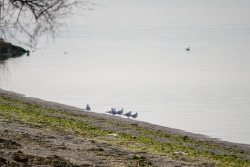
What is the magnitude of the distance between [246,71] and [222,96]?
497 inches

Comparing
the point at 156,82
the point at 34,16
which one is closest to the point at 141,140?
the point at 34,16

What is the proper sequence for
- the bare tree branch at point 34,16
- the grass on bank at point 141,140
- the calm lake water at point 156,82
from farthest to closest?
1. the calm lake water at point 156,82
2. the grass on bank at point 141,140
3. the bare tree branch at point 34,16

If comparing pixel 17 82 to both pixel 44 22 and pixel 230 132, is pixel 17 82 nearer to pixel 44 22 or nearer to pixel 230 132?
pixel 230 132

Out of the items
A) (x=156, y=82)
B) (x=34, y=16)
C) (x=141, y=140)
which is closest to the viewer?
(x=34, y=16)

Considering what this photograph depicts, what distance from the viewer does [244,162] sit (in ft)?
43.8

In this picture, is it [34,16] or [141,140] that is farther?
[141,140]

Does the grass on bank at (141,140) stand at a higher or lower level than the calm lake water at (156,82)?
lower

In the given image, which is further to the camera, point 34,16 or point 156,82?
point 156,82

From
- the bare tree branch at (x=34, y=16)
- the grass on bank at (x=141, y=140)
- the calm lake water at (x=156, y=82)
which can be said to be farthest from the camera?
the calm lake water at (x=156, y=82)

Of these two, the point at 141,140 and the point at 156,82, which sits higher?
the point at 156,82

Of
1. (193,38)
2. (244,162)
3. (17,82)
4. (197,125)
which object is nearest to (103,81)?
(17,82)

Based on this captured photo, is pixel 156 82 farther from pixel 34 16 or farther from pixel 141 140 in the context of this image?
pixel 34 16

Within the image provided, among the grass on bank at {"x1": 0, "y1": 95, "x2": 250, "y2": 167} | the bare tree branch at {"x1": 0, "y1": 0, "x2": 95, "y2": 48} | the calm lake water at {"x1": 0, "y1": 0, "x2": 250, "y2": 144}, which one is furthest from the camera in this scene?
the calm lake water at {"x1": 0, "y1": 0, "x2": 250, "y2": 144}

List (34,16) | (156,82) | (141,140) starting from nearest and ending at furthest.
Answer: (34,16)
(141,140)
(156,82)
